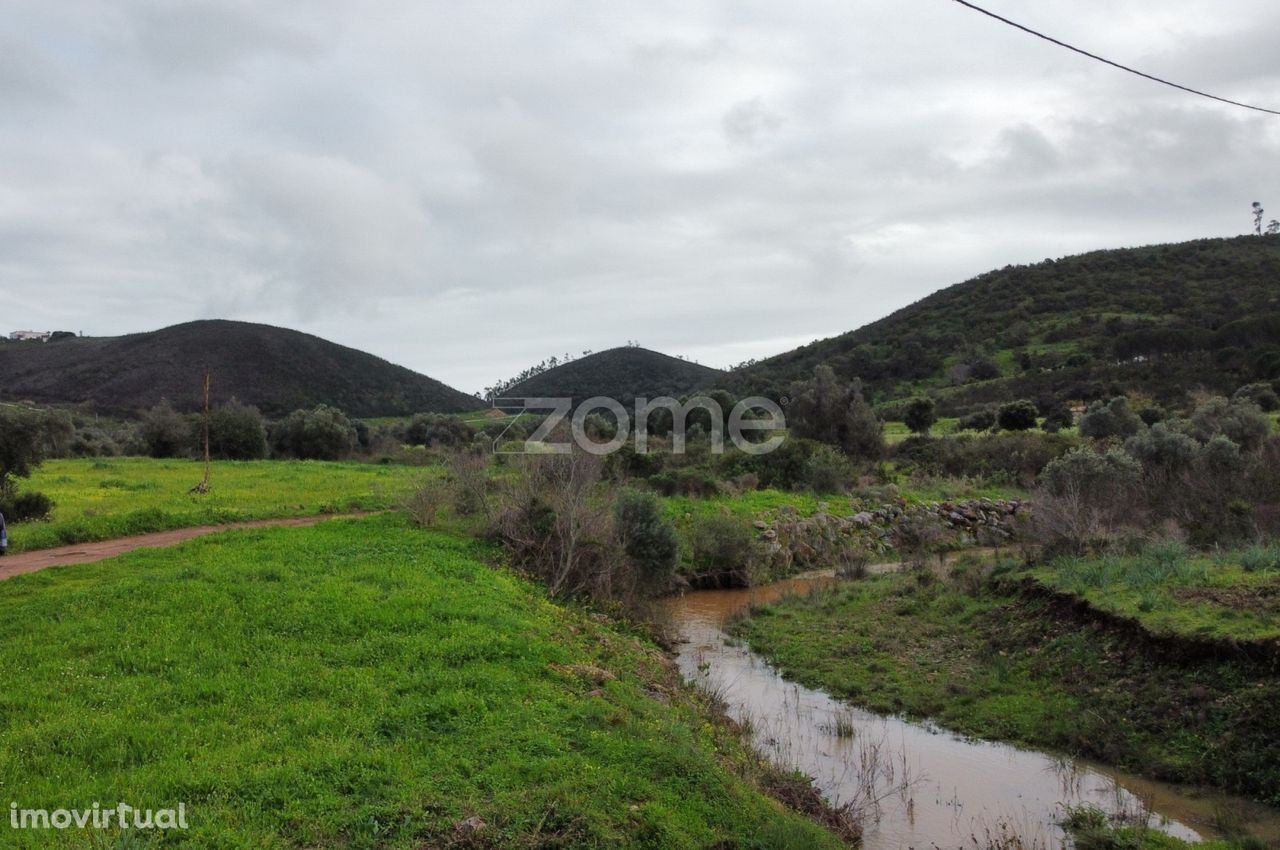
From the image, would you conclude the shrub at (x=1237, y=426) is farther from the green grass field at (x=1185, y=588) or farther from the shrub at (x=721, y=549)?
the shrub at (x=721, y=549)

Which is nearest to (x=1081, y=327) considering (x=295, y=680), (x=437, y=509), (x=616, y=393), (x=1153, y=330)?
(x=1153, y=330)

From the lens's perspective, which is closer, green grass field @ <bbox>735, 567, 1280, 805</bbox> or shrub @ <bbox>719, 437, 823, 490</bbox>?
green grass field @ <bbox>735, 567, 1280, 805</bbox>

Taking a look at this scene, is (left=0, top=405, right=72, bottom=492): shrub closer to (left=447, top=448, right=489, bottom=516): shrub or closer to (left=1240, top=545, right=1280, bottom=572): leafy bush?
(left=447, top=448, right=489, bottom=516): shrub

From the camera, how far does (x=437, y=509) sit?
62.9ft

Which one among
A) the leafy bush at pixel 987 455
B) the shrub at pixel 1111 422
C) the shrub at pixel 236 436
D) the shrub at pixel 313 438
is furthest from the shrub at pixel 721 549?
the shrub at pixel 313 438

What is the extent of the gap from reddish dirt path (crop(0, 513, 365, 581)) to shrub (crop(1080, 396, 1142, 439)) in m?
29.7

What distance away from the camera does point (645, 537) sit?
17203mm

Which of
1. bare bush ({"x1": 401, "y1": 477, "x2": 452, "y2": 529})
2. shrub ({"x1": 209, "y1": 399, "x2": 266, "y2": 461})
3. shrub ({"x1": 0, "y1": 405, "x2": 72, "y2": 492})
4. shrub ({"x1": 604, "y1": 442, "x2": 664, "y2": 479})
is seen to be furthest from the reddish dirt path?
shrub ({"x1": 209, "y1": 399, "x2": 266, "y2": 461})

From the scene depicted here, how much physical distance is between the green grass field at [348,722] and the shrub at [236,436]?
28870 millimetres

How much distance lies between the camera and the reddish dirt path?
13766 millimetres

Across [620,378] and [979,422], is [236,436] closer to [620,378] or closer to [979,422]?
[620,378]

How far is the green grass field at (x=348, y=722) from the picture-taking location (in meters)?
5.90

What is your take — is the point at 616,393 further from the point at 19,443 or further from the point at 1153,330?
the point at 19,443

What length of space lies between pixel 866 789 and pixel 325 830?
5964mm
